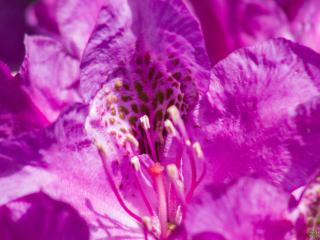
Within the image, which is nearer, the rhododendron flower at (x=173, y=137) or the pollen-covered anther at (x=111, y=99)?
the rhododendron flower at (x=173, y=137)

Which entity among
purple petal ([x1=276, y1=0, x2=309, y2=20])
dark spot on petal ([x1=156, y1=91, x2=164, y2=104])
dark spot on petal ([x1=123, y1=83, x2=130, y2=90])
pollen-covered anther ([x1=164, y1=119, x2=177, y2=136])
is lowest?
pollen-covered anther ([x1=164, y1=119, x2=177, y2=136])

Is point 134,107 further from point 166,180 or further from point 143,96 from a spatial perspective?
→ point 166,180

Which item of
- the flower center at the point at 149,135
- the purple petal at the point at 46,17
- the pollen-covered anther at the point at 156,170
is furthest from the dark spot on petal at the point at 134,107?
the purple petal at the point at 46,17

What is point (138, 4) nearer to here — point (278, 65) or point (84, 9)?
point (84, 9)

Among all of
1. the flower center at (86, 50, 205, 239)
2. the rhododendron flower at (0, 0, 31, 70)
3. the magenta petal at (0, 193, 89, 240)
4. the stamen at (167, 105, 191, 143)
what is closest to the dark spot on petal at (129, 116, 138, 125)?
the flower center at (86, 50, 205, 239)

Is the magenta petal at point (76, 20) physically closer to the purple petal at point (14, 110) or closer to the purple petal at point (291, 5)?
the purple petal at point (14, 110)

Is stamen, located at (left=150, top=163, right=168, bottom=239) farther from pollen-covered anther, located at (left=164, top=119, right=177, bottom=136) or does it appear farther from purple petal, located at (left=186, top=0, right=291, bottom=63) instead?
purple petal, located at (left=186, top=0, right=291, bottom=63)

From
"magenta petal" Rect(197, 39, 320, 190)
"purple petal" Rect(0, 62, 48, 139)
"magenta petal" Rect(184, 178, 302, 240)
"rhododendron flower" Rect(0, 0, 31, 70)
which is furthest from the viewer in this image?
"rhododendron flower" Rect(0, 0, 31, 70)
